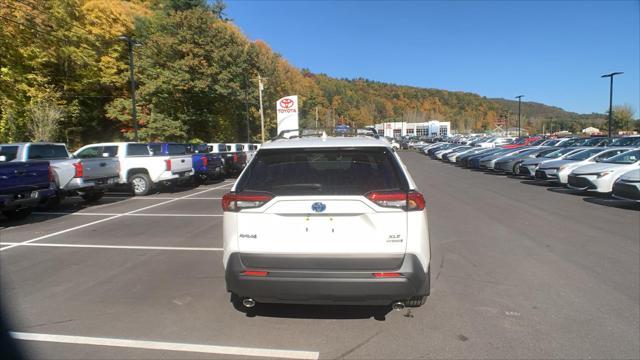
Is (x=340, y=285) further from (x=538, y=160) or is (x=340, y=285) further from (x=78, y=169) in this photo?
(x=538, y=160)

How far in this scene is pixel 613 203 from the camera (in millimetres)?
12023

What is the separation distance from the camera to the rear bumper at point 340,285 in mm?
3434

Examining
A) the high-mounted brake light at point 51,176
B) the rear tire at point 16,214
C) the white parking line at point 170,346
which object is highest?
the high-mounted brake light at point 51,176

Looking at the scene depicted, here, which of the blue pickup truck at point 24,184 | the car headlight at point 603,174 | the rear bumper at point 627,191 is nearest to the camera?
the blue pickup truck at point 24,184

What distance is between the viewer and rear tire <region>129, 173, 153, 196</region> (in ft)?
50.3

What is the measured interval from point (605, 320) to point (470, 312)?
1.25m

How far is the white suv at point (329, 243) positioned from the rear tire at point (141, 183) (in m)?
12.8

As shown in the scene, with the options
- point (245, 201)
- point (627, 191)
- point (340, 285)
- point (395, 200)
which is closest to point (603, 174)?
point (627, 191)

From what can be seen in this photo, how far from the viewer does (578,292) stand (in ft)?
16.4

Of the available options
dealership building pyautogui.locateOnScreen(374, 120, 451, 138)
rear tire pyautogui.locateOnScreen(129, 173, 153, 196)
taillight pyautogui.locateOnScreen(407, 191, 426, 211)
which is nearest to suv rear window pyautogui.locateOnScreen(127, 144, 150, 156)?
rear tire pyautogui.locateOnScreen(129, 173, 153, 196)

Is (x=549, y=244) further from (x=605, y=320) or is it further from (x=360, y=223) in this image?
(x=360, y=223)

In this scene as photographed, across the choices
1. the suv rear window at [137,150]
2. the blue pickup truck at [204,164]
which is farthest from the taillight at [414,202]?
the blue pickup truck at [204,164]

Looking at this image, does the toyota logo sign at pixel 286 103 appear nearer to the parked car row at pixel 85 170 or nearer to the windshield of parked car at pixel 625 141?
the parked car row at pixel 85 170

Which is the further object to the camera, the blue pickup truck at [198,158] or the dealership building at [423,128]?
the dealership building at [423,128]
